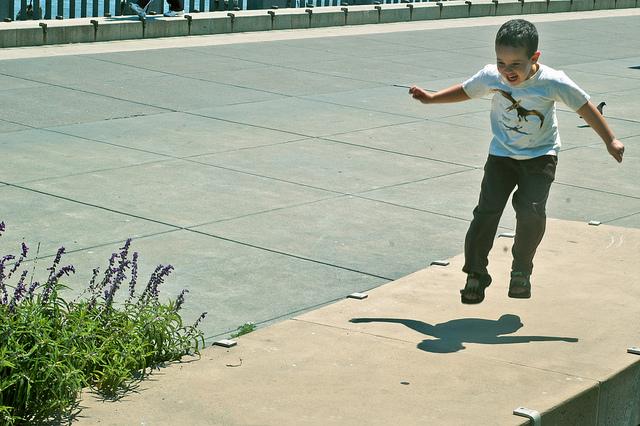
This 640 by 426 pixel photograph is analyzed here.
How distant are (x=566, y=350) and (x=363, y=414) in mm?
1246

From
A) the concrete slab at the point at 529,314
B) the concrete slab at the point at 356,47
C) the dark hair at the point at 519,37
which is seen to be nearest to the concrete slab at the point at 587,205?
the concrete slab at the point at 529,314

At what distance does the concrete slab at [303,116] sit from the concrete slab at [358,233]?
2.54 meters

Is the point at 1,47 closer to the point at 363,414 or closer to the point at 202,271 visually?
the point at 202,271

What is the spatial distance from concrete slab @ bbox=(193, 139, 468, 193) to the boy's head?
3.14m

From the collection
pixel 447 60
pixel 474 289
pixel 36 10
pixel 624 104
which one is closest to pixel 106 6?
pixel 36 10

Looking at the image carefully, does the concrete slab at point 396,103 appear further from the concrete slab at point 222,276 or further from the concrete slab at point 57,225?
the concrete slab at point 222,276

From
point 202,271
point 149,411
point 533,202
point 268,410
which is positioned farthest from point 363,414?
point 202,271

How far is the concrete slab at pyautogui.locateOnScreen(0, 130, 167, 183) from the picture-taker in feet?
27.7

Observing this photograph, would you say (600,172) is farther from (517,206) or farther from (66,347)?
(66,347)

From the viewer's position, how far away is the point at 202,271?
6469mm

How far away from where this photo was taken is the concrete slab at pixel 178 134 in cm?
955

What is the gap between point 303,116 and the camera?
36.6 ft

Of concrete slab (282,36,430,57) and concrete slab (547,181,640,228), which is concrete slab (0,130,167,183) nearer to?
concrete slab (547,181,640,228)

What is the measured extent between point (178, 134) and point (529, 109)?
16.3 ft
